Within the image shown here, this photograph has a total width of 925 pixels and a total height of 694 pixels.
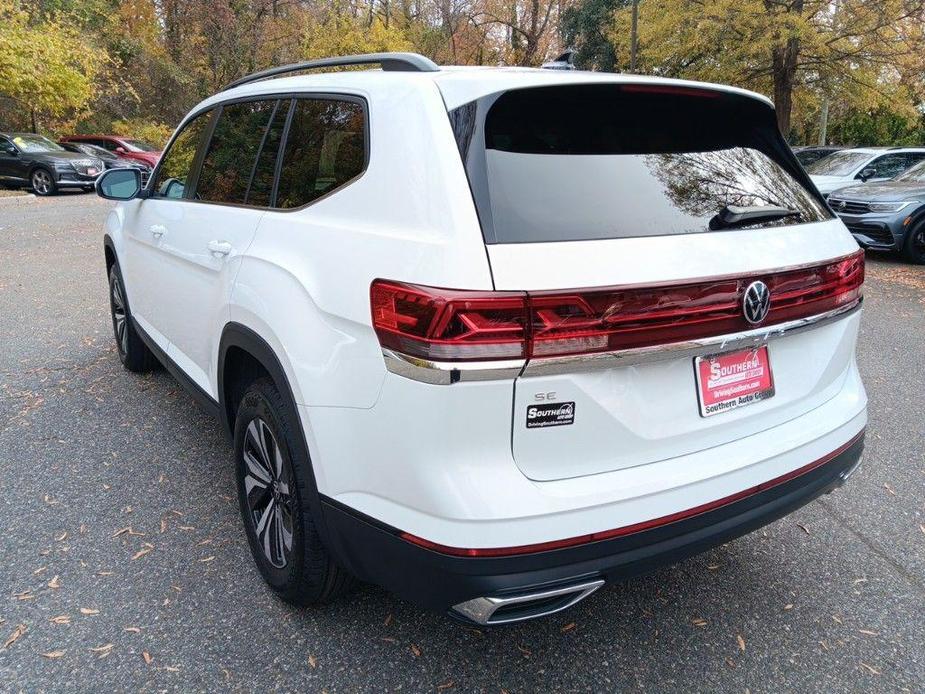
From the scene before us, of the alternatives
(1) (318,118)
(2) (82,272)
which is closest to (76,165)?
(2) (82,272)

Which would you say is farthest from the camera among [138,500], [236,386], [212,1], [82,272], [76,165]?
[212,1]

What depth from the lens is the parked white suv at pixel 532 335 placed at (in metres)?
1.81

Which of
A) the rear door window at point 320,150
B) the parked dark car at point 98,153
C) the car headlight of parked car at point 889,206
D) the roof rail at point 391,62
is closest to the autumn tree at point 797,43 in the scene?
the car headlight of parked car at point 889,206

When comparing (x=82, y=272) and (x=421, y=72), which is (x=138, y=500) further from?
(x=82, y=272)

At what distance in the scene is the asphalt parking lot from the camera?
2.33 meters

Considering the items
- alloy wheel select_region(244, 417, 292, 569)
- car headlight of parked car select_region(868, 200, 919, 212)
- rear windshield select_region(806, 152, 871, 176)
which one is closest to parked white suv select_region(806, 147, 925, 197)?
rear windshield select_region(806, 152, 871, 176)

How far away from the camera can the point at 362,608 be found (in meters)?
2.62

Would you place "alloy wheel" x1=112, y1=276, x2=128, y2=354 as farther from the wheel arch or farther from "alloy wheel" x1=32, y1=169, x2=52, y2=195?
"alloy wheel" x1=32, y1=169, x2=52, y2=195

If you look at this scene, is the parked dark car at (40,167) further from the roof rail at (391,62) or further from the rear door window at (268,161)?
the roof rail at (391,62)

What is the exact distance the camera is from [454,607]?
6.28ft

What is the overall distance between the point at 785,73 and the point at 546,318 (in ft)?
67.1

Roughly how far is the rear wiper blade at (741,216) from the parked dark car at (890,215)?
29.9 feet

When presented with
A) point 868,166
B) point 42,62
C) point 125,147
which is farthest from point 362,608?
point 125,147

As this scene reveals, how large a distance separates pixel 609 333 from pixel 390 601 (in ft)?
4.62
